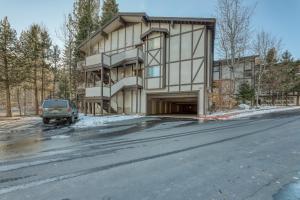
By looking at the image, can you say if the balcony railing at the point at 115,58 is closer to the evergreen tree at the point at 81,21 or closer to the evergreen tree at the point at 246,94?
the evergreen tree at the point at 81,21

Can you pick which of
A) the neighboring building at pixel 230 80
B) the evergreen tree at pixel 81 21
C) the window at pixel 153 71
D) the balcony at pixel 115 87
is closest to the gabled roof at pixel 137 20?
the evergreen tree at pixel 81 21

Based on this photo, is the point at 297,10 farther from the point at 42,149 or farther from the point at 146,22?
the point at 42,149

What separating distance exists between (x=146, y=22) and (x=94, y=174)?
2186cm

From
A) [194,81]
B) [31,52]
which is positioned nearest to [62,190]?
[194,81]

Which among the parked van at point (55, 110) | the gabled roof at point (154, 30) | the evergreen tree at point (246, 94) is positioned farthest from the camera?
the evergreen tree at point (246, 94)

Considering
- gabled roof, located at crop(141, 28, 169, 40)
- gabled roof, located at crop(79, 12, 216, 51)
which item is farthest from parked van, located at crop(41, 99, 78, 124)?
gabled roof, located at crop(79, 12, 216, 51)

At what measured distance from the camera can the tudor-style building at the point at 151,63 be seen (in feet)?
69.8

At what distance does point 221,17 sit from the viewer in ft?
88.8

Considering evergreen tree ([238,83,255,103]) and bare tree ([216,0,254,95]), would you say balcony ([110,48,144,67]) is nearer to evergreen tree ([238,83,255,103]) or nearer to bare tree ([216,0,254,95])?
bare tree ([216,0,254,95])

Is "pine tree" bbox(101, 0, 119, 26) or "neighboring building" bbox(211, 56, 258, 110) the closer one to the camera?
"neighboring building" bbox(211, 56, 258, 110)

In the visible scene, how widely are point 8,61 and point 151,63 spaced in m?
18.5

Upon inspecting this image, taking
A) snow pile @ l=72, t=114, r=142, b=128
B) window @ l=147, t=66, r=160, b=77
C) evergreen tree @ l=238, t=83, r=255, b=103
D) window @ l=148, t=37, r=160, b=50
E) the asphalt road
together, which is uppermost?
window @ l=148, t=37, r=160, b=50

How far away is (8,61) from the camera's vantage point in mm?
29672

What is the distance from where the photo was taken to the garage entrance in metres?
23.1
